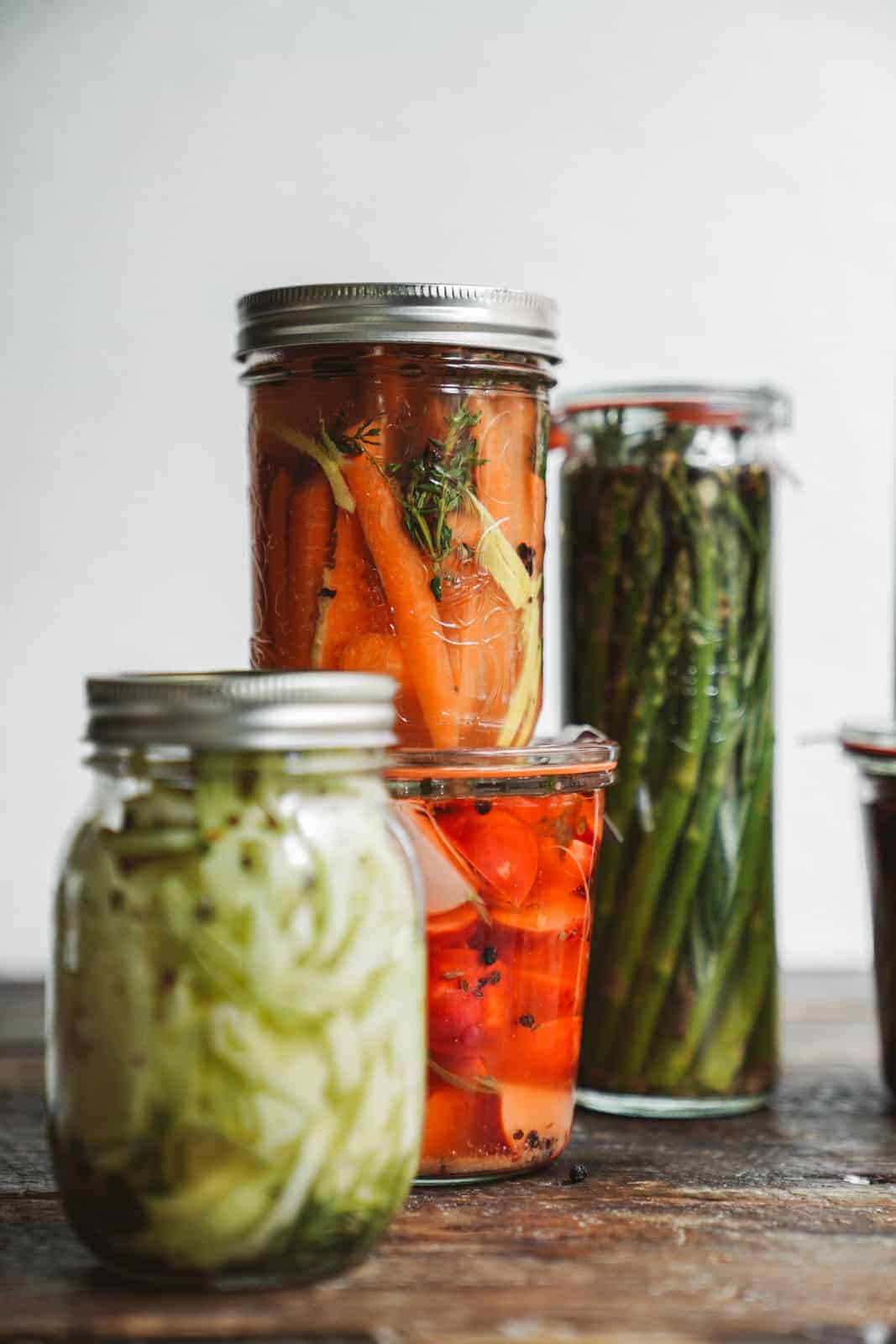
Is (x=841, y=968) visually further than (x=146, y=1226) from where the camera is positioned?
Yes

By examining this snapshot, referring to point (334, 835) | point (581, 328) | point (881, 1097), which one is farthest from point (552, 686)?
point (334, 835)

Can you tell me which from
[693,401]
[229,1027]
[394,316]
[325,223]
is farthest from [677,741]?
[325,223]

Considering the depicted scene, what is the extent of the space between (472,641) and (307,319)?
0.66 ft

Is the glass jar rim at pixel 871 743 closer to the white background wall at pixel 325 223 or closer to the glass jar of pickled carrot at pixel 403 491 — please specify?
the glass jar of pickled carrot at pixel 403 491

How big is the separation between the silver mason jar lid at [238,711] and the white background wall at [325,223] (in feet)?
2.67

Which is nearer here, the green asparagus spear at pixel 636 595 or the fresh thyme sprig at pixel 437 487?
the fresh thyme sprig at pixel 437 487

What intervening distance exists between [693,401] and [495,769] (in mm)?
328

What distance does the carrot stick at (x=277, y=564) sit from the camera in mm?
834

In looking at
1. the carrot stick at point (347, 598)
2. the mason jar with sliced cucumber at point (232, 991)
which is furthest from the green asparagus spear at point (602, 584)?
the mason jar with sliced cucumber at point (232, 991)

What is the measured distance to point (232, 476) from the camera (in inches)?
57.3

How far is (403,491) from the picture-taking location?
809 millimetres

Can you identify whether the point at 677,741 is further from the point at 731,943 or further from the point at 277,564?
the point at 277,564

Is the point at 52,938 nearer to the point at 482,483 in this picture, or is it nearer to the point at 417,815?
the point at 417,815

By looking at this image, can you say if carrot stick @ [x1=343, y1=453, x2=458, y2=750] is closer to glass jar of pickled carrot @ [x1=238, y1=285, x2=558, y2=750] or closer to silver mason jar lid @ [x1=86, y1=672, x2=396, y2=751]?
glass jar of pickled carrot @ [x1=238, y1=285, x2=558, y2=750]
